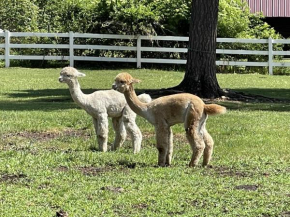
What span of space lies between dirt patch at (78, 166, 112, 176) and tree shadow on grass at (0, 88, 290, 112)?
5.69 metres

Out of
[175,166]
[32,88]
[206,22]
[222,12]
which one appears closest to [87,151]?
[175,166]

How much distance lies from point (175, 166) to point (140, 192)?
1656 mm

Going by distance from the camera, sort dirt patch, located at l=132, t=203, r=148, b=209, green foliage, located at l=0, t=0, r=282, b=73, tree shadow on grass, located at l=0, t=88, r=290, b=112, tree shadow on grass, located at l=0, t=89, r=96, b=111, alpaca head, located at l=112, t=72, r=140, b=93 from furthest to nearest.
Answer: green foliage, located at l=0, t=0, r=282, b=73 → tree shadow on grass, located at l=0, t=88, r=290, b=112 → tree shadow on grass, located at l=0, t=89, r=96, b=111 → alpaca head, located at l=112, t=72, r=140, b=93 → dirt patch, located at l=132, t=203, r=148, b=209

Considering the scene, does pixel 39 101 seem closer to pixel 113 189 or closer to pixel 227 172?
pixel 227 172

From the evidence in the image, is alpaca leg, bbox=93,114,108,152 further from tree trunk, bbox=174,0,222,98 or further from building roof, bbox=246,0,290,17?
building roof, bbox=246,0,290,17

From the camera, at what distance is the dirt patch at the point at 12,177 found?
7.05 metres

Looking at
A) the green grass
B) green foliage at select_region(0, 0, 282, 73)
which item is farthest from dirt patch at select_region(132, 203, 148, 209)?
green foliage at select_region(0, 0, 282, 73)

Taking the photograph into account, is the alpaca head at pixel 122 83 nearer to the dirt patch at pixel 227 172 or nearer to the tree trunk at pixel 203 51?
the dirt patch at pixel 227 172

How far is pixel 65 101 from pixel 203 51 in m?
3.64

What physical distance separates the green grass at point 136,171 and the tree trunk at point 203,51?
1.76 meters

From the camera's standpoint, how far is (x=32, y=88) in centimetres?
1830

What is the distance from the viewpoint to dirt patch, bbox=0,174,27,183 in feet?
23.1

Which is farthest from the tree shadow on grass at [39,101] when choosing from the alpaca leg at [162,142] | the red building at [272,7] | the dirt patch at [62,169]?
the red building at [272,7]

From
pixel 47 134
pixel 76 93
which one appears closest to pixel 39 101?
pixel 47 134
